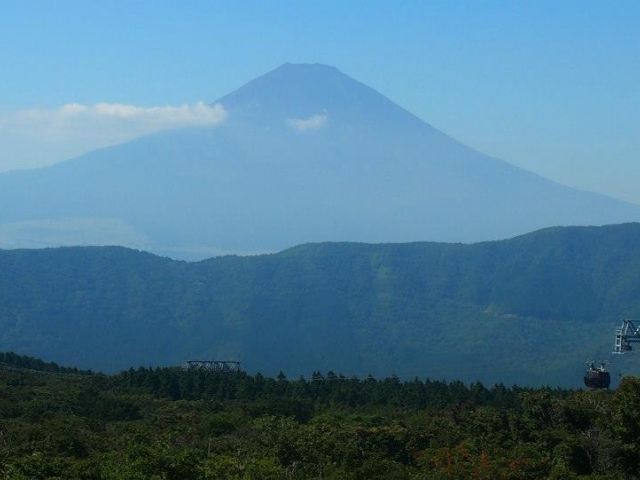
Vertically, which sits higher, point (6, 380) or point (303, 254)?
point (303, 254)

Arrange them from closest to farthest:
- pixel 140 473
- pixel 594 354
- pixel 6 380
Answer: pixel 140 473, pixel 6 380, pixel 594 354

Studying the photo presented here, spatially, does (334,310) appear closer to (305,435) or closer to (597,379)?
(597,379)

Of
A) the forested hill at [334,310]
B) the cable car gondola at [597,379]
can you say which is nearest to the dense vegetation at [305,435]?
the cable car gondola at [597,379]

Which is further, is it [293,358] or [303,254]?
[303,254]

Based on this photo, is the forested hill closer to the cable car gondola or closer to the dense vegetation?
the cable car gondola

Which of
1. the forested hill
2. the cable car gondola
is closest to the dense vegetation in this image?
the cable car gondola

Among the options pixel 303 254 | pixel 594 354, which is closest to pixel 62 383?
pixel 594 354

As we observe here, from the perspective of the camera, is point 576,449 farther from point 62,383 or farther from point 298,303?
point 298,303
